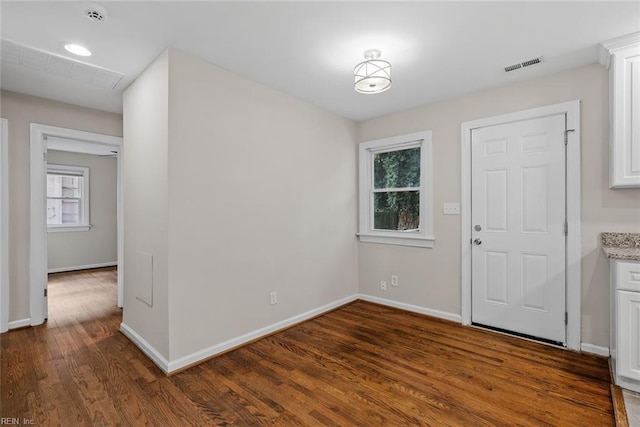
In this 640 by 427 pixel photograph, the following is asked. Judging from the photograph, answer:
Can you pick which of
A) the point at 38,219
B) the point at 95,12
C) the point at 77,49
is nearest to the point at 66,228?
the point at 38,219

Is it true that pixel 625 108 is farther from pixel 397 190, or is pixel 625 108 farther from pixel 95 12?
pixel 95 12

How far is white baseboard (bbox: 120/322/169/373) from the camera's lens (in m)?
2.38

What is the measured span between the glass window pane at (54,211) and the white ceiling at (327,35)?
162 inches

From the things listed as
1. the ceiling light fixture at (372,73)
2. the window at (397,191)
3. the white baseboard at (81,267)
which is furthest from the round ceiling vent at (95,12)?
the white baseboard at (81,267)

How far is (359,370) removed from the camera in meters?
2.38

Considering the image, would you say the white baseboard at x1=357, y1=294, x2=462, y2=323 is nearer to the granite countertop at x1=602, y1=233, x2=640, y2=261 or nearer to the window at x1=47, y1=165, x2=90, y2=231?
the granite countertop at x1=602, y1=233, x2=640, y2=261

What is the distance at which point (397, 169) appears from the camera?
159 inches

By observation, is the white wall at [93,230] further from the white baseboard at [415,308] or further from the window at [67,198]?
the white baseboard at [415,308]

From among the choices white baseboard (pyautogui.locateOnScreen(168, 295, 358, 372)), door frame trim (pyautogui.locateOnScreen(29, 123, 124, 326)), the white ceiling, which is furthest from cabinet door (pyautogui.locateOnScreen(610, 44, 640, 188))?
door frame trim (pyautogui.locateOnScreen(29, 123, 124, 326))

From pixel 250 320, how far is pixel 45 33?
2801 mm

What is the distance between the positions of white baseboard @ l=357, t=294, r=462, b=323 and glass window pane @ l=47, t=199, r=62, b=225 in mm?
6443

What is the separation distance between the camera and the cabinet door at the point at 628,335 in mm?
1975

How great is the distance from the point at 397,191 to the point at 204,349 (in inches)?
115

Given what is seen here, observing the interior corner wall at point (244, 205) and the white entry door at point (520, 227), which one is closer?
the interior corner wall at point (244, 205)
